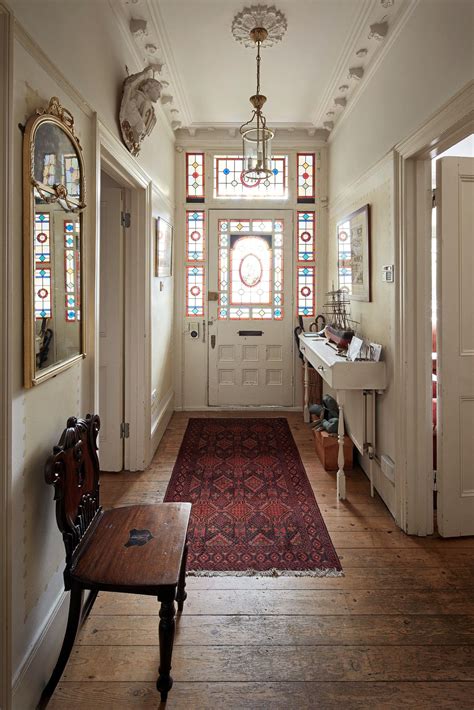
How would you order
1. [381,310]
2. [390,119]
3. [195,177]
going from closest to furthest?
[390,119] → [381,310] → [195,177]

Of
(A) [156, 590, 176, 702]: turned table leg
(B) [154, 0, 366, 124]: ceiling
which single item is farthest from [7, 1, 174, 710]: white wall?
(B) [154, 0, 366, 124]: ceiling

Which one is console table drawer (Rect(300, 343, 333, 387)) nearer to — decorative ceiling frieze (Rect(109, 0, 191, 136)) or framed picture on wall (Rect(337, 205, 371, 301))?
framed picture on wall (Rect(337, 205, 371, 301))

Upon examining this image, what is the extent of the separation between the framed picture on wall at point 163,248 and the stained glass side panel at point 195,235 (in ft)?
1.39

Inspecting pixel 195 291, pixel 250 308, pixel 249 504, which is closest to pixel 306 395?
pixel 250 308

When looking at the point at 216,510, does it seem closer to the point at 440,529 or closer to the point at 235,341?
the point at 440,529

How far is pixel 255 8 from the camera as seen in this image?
8.80ft

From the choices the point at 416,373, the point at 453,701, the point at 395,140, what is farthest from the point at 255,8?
the point at 453,701

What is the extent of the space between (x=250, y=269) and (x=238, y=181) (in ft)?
3.20

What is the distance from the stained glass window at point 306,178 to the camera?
5.17m

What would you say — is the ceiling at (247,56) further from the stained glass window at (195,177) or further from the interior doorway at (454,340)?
the interior doorway at (454,340)

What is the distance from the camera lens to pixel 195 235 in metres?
5.20

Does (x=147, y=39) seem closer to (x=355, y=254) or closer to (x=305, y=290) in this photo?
(x=355, y=254)

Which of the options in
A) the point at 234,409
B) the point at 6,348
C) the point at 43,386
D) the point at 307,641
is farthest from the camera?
the point at 234,409

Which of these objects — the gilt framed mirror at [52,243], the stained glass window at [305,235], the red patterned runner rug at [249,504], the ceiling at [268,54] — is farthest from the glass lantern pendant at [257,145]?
the stained glass window at [305,235]
